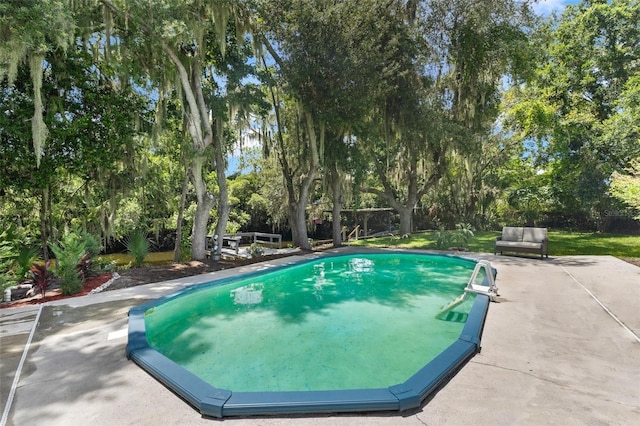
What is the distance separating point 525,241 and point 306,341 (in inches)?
310

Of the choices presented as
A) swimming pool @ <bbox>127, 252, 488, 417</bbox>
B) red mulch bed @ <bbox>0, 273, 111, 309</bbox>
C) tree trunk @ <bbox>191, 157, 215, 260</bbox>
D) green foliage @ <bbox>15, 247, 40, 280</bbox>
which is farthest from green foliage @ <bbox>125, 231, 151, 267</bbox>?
swimming pool @ <bbox>127, 252, 488, 417</bbox>

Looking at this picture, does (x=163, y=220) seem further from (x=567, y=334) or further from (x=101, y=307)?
(x=567, y=334)

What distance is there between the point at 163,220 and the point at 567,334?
574 inches

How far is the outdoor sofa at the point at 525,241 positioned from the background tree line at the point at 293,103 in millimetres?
1977

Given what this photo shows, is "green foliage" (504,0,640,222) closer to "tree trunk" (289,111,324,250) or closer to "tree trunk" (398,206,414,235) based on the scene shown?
"tree trunk" (398,206,414,235)

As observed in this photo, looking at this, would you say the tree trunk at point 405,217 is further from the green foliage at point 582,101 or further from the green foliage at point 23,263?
the green foliage at point 23,263

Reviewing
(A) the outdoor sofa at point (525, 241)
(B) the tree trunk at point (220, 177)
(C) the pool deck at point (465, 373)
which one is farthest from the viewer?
(B) the tree trunk at point (220, 177)

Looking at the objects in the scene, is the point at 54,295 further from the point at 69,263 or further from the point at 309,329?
the point at 309,329

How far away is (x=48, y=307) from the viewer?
15.2 feet

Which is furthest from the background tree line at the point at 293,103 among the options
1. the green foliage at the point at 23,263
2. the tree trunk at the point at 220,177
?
the green foliage at the point at 23,263

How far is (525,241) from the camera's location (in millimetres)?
8984

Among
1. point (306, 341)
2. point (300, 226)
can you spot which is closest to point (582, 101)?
point (300, 226)

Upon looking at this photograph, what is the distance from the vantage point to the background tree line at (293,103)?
701 cm

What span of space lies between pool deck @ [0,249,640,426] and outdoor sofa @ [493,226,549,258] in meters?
3.78
